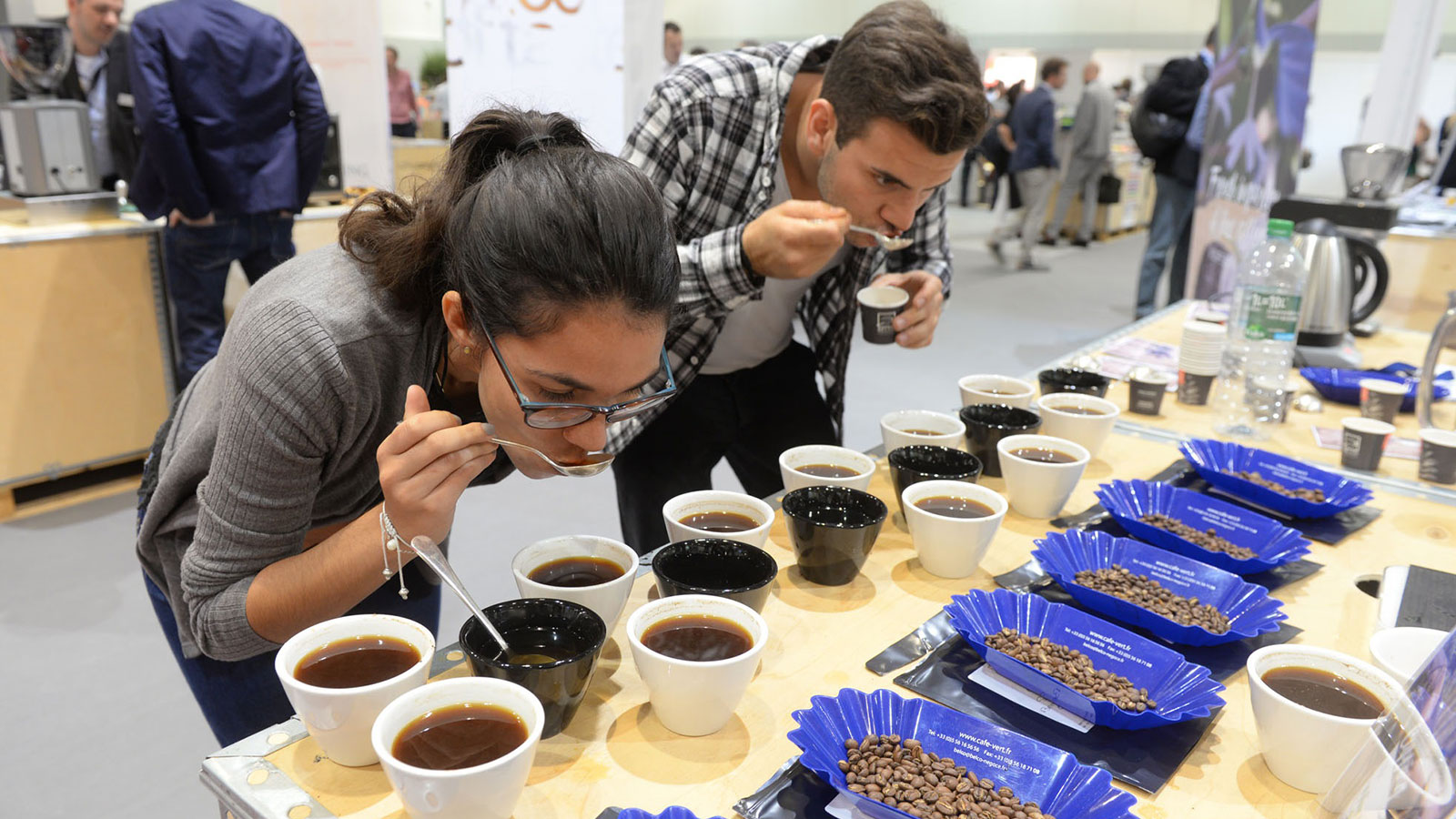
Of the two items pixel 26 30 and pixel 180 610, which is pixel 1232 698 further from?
pixel 26 30

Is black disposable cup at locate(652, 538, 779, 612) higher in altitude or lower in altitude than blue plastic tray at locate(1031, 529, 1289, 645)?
higher

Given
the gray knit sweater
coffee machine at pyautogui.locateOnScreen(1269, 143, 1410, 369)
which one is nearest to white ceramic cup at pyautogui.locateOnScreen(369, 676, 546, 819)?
the gray knit sweater

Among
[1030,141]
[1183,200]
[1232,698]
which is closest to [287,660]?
[1232,698]

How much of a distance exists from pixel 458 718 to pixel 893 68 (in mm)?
1239

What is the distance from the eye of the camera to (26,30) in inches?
133

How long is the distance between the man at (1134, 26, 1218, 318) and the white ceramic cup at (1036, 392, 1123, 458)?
404 centimetres

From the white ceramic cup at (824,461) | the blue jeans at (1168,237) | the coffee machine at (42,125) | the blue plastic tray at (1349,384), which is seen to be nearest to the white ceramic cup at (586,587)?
the white ceramic cup at (824,461)

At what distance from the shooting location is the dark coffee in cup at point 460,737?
839 mm

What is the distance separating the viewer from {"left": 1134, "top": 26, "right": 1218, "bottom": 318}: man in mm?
5461

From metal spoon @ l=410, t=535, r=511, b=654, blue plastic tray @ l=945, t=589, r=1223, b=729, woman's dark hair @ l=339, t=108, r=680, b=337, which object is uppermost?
woman's dark hair @ l=339, t=108, r=680, b=337

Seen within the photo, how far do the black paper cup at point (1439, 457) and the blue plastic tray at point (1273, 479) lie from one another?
0.29 metres

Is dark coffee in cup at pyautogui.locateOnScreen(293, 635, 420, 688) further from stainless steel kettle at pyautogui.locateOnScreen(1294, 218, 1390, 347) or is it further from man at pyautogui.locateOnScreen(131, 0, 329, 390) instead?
man at pyautogui.locateOnScreen(131, 0, 329, 390)

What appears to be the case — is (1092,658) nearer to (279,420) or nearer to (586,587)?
(586,587)

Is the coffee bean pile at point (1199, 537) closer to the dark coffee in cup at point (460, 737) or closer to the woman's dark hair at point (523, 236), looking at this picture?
the woman's dark hair at point (523, 236)
